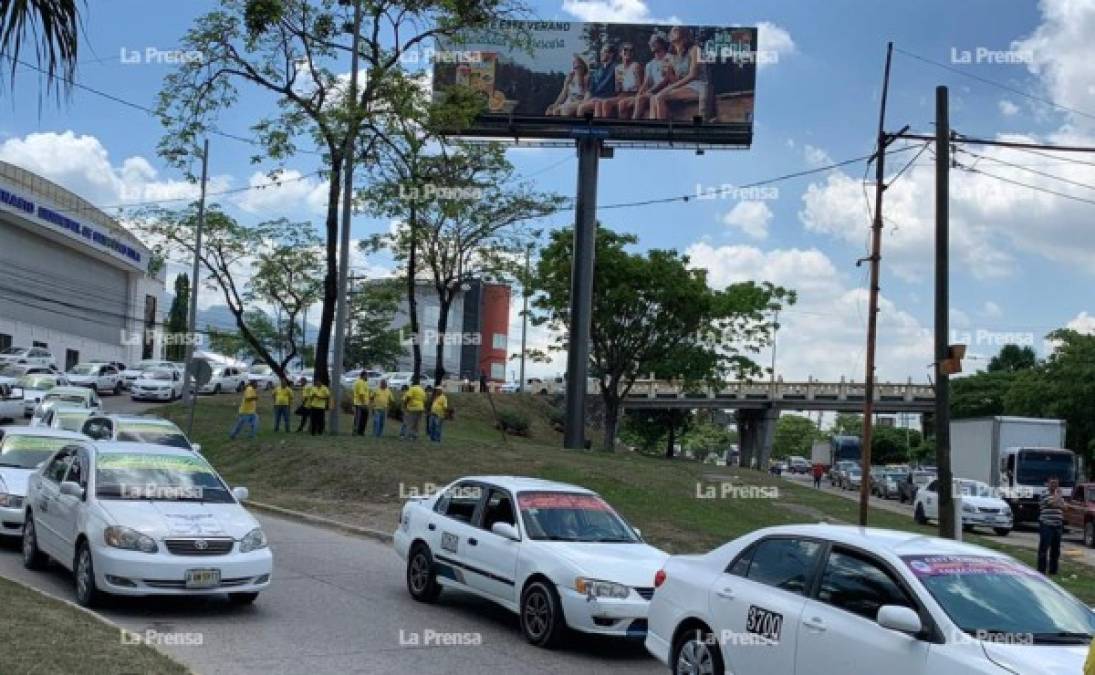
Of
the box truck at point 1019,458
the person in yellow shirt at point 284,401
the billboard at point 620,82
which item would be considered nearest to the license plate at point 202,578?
the person in yellow shirt at point 284,401

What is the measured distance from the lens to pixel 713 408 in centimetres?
7512

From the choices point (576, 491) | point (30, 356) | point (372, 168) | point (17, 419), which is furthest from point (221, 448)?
point (30, 356)

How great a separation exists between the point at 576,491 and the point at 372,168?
2052 centimetres

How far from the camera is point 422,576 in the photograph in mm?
11406

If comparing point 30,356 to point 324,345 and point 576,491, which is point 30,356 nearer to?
point 324,345

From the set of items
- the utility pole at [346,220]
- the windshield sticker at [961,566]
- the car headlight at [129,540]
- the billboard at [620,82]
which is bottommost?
the car headlight at [129,540]

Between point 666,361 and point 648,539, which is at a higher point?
point 666,361

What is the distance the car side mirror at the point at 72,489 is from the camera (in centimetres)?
1046

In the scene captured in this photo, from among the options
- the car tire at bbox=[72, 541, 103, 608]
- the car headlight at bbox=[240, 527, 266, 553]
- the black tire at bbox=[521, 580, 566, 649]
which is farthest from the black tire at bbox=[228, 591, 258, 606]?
the black tire at bbox=[521, 580, 566, 649]

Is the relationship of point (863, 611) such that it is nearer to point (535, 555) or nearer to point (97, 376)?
point (535, 555)

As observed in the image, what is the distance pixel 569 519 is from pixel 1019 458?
30503 millimetres

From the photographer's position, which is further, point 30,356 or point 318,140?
point 30,356

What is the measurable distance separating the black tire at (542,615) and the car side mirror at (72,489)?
447 cm

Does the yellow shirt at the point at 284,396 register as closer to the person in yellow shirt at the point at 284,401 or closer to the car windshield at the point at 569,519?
the person in yellow shirt at the point at 284,401
